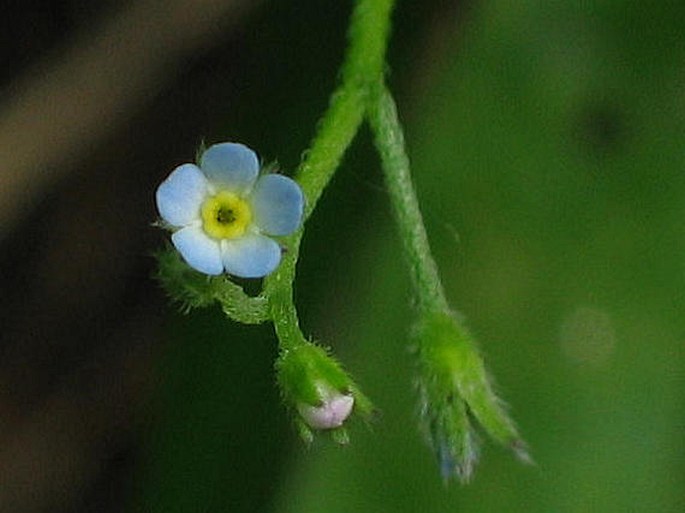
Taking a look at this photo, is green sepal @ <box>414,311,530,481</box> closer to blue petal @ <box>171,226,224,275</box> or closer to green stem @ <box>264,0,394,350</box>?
green stem @ <box>264,0,394,350</box>

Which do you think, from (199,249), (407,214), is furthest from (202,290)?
(407,214)

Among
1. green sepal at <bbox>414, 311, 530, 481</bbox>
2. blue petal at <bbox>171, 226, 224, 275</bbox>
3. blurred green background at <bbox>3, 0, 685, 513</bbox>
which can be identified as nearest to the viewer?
blue petal at <bbox>171, 226, 224, 275</bbox>

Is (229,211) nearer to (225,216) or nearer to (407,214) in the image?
(225,216)

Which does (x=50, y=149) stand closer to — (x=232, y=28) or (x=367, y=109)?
(x=232, y=28)

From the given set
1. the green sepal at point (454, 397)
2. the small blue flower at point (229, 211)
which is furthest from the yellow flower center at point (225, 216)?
the green sepal at point (454, 397)

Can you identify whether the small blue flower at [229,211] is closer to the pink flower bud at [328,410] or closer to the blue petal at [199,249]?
the blue petal at [199,249]

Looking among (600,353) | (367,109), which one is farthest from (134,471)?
(367,109)

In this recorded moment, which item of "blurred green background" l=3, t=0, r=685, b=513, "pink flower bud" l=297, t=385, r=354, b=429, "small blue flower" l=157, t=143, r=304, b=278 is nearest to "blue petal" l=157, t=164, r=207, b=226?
"small blue flower" l=157, t=143, r=304, b=278
